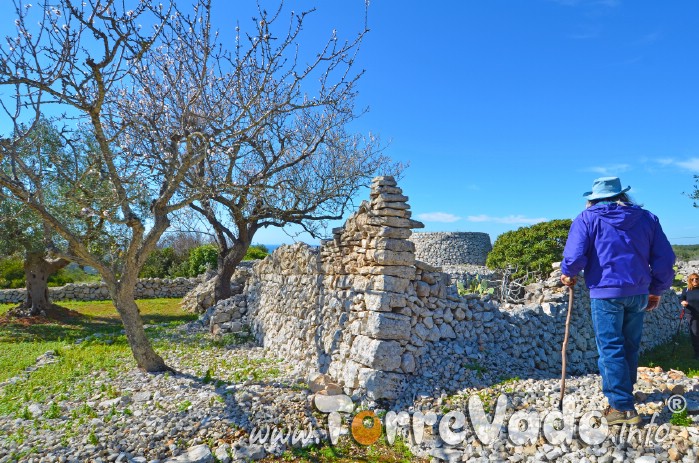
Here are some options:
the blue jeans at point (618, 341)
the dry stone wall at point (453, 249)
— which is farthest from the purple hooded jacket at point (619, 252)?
the dry stone wall at point (453, 249)

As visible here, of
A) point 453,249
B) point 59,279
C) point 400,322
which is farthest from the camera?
point 59,279

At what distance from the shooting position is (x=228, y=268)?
14.8 metres

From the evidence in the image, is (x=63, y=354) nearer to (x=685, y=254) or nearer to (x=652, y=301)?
(x=652, y=301)

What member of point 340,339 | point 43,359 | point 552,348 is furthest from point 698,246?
point 43,359

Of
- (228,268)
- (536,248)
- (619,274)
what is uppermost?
(536,248)

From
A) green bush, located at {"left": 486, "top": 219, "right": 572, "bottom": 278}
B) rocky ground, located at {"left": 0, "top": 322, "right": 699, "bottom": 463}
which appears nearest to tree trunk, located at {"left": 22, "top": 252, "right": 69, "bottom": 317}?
rocky ground, located at {"left": 0, "top": 322, "right": 699, "bottom": 463}

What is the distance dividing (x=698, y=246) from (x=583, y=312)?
4410 cm

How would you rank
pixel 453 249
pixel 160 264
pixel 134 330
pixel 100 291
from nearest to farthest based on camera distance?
pixel 134 330
pixel 100 291
pixel 453 249
pixel 160 264

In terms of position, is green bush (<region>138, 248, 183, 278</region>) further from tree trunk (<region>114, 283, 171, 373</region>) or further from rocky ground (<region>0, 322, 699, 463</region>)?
rocky ground (<region>0, 322, 699, 463</region>)

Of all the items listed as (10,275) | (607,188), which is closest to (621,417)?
(607,188)

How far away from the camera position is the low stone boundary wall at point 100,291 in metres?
20.8

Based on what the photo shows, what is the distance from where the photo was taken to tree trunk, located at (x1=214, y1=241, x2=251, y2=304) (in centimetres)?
1442

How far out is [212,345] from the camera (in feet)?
35.3

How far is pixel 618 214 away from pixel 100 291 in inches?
918
